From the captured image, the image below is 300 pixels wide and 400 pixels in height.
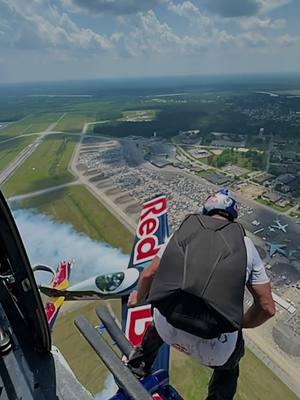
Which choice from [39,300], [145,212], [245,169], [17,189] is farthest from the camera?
[245,169]

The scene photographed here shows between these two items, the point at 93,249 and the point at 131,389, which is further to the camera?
the point at 93,249

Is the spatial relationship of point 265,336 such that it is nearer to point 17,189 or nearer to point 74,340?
point 74,340


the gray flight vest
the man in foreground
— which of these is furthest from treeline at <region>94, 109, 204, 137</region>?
the gray flight vest

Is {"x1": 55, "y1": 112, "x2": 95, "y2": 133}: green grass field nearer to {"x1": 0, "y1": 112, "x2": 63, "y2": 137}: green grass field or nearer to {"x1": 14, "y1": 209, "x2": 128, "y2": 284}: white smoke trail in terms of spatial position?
{"x1": 0, "y1": 112, "x2": 63, "y2": 137}: green grass field

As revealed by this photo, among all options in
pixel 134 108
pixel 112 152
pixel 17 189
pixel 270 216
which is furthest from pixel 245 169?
pixel 134 108

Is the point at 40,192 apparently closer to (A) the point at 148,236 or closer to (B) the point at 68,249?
(B) the point at 68,249

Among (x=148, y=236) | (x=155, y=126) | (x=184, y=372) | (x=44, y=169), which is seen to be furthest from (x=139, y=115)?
(x=148, y=236)
